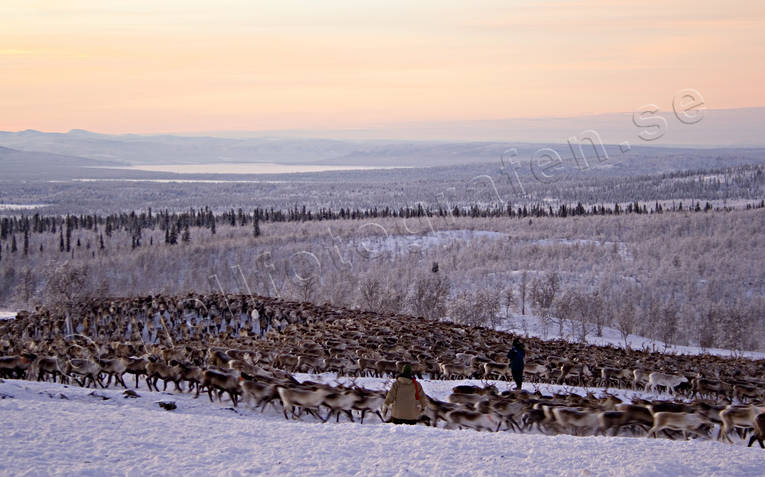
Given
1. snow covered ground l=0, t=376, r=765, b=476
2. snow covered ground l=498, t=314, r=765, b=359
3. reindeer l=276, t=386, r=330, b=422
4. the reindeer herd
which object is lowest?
snow covered ground l=498, t=314, r=765, b=359

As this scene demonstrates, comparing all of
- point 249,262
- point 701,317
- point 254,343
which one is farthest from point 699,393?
point 249,262

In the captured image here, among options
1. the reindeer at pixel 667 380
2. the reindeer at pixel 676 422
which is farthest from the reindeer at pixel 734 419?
the reindeer at pixel 667 380

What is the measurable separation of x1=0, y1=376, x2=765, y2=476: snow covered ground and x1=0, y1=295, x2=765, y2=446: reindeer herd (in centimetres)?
186

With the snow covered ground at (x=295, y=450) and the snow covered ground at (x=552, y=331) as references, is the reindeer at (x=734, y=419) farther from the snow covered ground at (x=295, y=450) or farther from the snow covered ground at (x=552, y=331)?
the snow covered ground at (x=552, y=331)

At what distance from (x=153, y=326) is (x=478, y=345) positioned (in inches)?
733

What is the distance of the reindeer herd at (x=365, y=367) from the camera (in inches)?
551

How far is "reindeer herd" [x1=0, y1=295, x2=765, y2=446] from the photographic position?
14008mm

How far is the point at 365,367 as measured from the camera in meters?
20.7

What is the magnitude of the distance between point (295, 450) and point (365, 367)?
9862 mm

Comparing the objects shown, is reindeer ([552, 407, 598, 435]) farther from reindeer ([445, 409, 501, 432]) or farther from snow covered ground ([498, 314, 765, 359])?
snow covered ground ([498, 314, 765, 359])

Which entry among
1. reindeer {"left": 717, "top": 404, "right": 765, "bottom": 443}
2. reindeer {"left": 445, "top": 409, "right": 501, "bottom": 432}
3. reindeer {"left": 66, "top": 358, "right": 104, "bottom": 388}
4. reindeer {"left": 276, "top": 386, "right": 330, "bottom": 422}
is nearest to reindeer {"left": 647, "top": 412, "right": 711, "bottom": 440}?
reindeer {"left": 717, "top": 404, "right": 765, "bottom": 443}

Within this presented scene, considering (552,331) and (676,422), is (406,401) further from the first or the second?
(552,331)

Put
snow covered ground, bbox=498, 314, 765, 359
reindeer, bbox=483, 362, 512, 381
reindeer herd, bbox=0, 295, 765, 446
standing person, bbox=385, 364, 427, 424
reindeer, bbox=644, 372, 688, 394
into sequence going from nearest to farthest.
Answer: standing person, bbox=385, 364, 427, 424 → reindeer herd, bbox=0, 295, 765, 446 → reindeer, bbox=644, 372, 688, 394 → reindeer, bbox=483, 362, 512, 381 → snow covered ground, bbox=498, 314, 765, 359

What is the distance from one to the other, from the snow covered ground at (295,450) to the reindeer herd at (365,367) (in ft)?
6.12
